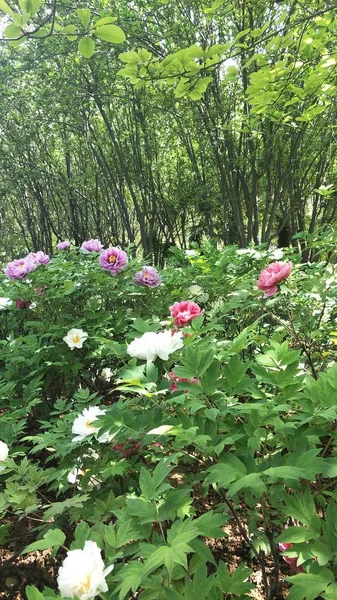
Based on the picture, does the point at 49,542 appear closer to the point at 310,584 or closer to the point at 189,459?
the point at 189,459

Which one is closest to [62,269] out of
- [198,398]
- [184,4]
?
[198,398]

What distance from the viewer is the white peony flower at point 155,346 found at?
3.81 feet

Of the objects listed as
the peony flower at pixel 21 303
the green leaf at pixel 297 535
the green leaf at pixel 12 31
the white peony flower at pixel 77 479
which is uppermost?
the green leaf at pixel 12 31

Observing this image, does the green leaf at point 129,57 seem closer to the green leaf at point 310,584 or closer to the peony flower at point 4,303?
the peony flower at point 4,303

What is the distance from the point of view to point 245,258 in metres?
2.60

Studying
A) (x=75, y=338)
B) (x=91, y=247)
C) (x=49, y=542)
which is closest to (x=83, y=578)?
(x=49, y=542)

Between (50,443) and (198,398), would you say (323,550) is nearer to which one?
(198,398)

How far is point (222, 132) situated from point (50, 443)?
769 cm

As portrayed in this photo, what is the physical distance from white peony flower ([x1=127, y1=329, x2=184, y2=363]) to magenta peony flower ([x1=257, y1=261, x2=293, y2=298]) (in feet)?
1.51

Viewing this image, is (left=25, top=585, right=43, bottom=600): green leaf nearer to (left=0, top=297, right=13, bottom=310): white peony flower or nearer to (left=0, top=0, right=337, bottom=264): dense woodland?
(left=0, top=0, right=337, bottom=264): dense woodland

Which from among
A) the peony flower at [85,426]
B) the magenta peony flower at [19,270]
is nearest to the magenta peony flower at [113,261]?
the magenta peony flower at [19,270]

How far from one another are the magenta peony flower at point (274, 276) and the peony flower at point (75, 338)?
1.07 metres

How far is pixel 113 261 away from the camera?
2.64 meters

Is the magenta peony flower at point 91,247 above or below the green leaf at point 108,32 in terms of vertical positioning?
below
